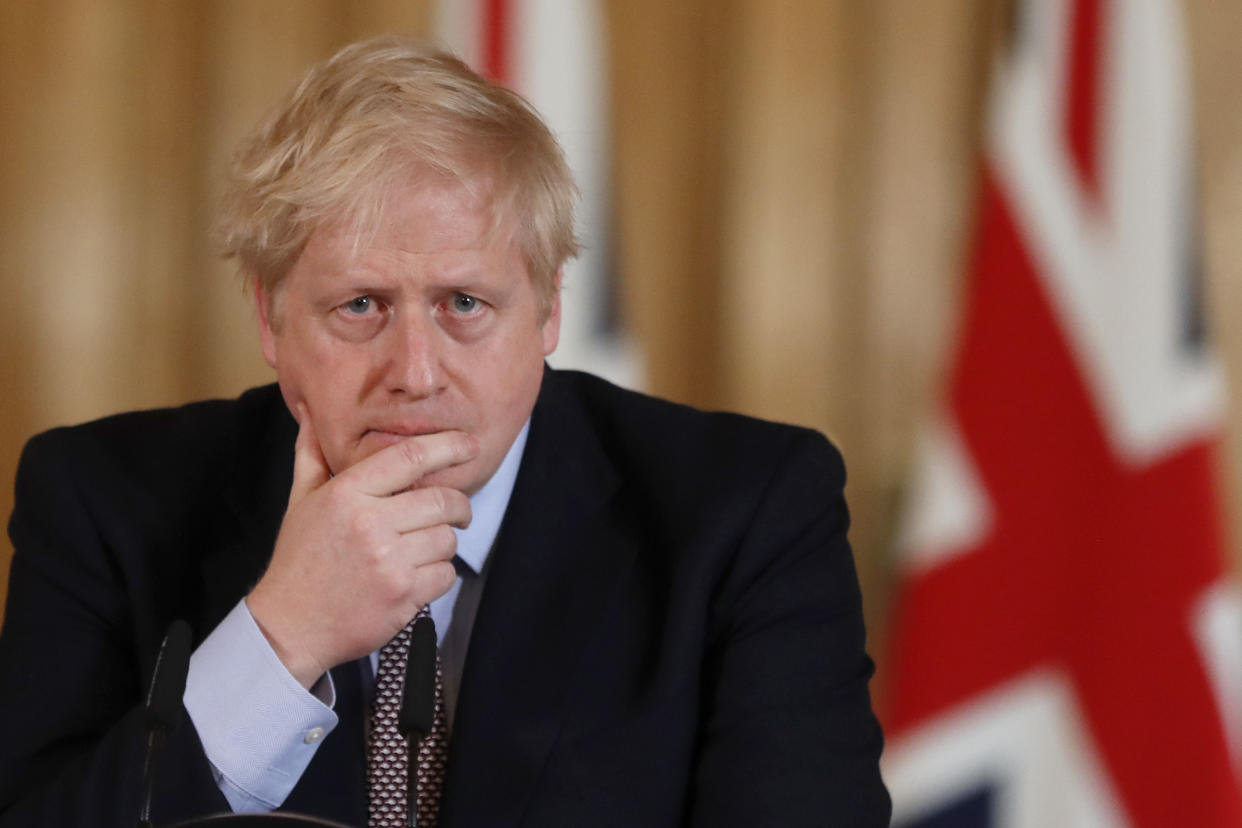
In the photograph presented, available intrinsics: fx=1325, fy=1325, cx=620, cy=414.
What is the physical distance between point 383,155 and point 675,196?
1126mm

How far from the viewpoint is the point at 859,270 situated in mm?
2498

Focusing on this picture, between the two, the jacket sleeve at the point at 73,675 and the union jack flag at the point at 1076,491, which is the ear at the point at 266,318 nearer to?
the jacket sleeve at the point at 73,675

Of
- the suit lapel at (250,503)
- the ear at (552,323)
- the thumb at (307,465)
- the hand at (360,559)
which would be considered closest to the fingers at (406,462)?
the hand at (360,559)

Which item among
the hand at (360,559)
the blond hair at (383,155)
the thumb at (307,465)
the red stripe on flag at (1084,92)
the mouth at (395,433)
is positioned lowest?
the hand at (360,559)

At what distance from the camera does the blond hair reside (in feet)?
4.79

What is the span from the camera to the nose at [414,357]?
1436 millimetres

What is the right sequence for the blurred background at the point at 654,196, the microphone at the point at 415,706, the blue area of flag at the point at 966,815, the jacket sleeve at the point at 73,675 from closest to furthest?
the microphone at the point at 415,706 → the jacket sleeve at the point at 73,675 → the blue area of flag at the point at 966,815 → the blurred background at the point at 654,196

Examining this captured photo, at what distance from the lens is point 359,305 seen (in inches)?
58.4

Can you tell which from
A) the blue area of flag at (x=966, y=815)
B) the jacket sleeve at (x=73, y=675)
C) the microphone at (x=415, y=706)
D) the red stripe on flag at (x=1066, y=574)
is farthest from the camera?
the blue area of flag at (x=966, y=815)

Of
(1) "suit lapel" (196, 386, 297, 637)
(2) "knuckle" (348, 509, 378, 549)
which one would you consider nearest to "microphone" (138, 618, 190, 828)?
(2) "knuckle" (348, 509, 378, 549)

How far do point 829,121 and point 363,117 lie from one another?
124 cm

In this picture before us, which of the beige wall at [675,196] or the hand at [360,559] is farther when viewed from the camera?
the beige wall at [675,196]

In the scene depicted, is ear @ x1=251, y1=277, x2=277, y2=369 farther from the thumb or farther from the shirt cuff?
the shirt cuff

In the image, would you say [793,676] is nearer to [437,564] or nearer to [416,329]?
[437,564]
